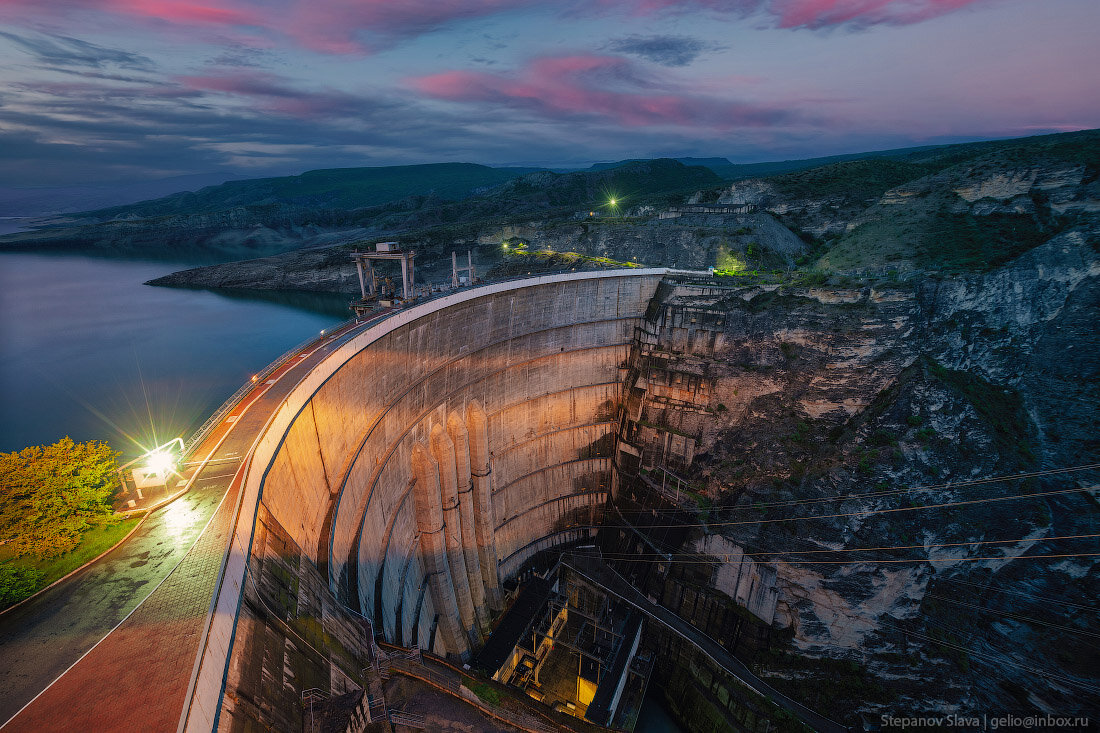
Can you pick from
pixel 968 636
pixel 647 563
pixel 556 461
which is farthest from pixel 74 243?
pixel 968 636

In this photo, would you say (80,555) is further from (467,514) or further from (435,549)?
(467,514)

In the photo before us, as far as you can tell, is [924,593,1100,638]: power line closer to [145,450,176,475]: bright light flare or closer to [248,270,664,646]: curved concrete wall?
[248,270,664,646]: curved concrete wall

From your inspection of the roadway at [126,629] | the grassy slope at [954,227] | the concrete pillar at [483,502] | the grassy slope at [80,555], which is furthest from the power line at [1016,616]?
the grassy slope at [80,555]

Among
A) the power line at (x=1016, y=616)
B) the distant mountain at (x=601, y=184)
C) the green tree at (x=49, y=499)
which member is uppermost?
the distant mountain at (x=601, y=184)

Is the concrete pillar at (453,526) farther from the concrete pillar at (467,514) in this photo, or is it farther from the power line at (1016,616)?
the power line at (1016,616)

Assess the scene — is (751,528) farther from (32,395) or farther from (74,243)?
(74,243)

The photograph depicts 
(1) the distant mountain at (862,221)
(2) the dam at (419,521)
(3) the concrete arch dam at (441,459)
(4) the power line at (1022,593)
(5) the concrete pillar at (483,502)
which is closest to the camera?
(2) the dam at (419,521)
